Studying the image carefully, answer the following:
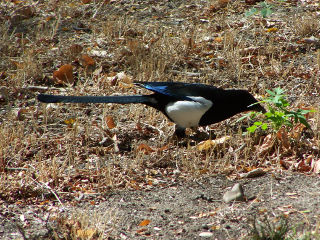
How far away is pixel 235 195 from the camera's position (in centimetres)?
314

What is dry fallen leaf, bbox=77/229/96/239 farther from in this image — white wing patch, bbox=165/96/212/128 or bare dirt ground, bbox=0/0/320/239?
white wing patch, bbox=165/96/212/128

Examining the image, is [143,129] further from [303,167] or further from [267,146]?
[303,167]

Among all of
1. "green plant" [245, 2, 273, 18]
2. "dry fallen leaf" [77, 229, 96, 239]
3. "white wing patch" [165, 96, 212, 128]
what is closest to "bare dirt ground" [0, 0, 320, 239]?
"dry fallen leaf" [77, 229, 96, 239]

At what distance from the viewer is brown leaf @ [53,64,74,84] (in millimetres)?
5465

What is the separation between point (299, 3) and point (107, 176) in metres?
4.90

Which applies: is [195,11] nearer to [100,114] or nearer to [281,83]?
[281,83]

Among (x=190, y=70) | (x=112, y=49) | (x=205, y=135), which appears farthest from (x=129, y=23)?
(x=205, y=135)

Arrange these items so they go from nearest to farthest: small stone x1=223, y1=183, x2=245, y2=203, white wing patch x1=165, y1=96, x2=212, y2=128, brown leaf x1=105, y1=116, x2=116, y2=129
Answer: small stone x1=223, y1=183, x2=245, y2=203 < white wing patch x1=165, y1=96, x2=212, y2=128 < brown leaf x1=105, y1=116, x2=116, y2=129

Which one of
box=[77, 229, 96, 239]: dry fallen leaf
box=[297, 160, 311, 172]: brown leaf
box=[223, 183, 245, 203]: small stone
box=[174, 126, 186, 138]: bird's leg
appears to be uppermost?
box=[77, 229, 96, 239]: dry fallen leaf

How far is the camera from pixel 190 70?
5.69m

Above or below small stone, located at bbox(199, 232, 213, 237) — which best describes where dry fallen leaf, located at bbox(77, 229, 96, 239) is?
above

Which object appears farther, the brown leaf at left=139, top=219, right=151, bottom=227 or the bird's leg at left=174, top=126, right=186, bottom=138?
the bird's leg at left=174, top=126, right=186, bottom=138

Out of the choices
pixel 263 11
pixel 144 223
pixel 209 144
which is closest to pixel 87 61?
pixel 209 144

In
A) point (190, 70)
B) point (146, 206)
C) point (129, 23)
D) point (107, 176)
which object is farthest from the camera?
point (129, 23)
